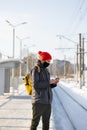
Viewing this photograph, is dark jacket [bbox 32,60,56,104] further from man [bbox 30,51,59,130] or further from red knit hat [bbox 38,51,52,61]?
red knit hat [bbox 38,51,52,61]

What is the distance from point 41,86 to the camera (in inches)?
349

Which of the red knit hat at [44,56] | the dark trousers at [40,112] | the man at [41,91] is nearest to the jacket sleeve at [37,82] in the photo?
the man at [41,91]


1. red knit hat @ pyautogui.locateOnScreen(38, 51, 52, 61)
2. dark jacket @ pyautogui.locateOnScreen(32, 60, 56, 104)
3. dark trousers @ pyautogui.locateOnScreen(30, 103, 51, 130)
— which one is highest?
red knit hat @ pyautogui.locateOnScreen(38, 51, 52, 61)

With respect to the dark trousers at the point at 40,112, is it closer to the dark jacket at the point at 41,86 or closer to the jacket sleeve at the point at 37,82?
the dark jacket at the point at 41,86

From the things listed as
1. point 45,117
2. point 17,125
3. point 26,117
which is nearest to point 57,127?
point 17,125

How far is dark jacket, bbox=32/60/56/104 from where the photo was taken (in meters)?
8.83

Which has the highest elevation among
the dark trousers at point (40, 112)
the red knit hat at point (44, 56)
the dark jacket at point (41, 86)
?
the red knit hat at point (44, 56)

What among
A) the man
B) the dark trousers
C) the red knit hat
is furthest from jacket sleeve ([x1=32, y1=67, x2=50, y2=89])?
the dark trousers

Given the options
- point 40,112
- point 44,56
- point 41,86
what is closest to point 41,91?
point 41,86

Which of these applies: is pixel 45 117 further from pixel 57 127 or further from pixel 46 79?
pixel 57 127

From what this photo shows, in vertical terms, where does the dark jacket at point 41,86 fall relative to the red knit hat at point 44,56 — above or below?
below

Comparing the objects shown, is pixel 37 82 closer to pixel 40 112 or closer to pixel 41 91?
pixel 41 91

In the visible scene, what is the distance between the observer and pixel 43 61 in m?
8.94

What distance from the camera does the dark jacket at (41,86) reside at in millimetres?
8828
